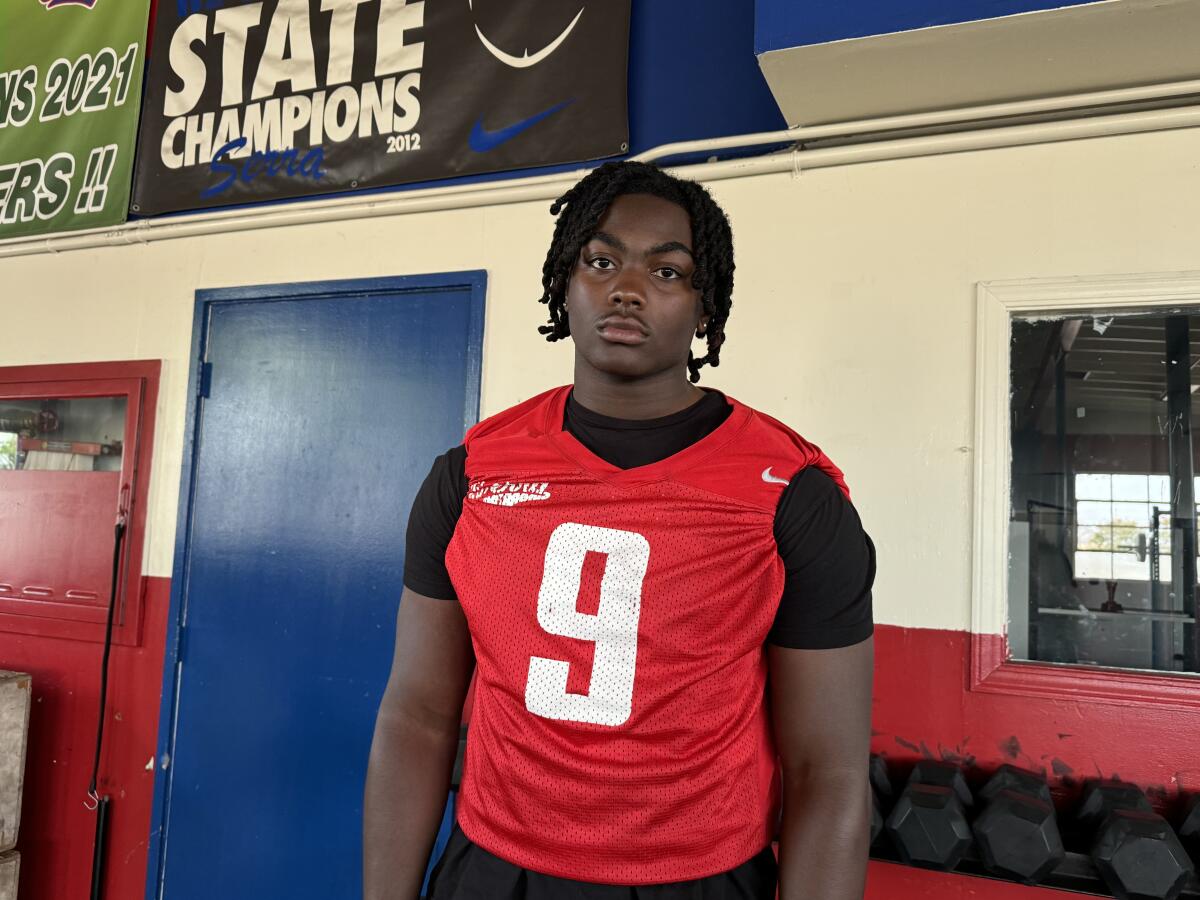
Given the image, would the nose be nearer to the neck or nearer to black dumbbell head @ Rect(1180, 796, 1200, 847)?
the neck

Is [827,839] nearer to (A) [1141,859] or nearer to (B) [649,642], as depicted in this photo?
(B) [649,642]

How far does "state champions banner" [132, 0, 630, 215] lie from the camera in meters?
2.16

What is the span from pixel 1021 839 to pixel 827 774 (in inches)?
29.1

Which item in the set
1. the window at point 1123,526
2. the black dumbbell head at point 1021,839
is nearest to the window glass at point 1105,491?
the window at point 1123,526

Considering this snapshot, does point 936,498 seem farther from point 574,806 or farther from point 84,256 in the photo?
point 84,256

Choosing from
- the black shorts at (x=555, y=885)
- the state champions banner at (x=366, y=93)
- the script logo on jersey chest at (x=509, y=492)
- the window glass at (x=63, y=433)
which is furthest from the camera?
the window glass at (x=63, y=433)

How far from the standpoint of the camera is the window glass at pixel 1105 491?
1.67 m

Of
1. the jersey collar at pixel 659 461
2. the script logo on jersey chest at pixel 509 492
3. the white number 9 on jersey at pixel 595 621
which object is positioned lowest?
the white number 9 on jersey at pixel 595 621

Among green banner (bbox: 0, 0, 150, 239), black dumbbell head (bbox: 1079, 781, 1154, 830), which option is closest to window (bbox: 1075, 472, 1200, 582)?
black dumbbell head (bbox: 1079, 781, 1154, 830)

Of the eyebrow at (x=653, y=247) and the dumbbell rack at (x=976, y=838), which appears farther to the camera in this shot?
the dumbbell rack at (x=976, y=838)

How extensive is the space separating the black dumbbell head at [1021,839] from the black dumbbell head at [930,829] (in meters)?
0.04

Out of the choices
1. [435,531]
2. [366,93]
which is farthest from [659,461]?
[366,93]

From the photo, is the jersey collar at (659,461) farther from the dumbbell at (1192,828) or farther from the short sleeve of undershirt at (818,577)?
the dumbbell at (1192,828)

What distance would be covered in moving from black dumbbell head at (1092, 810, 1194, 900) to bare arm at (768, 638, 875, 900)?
0.73m
